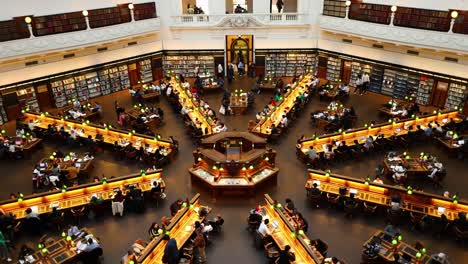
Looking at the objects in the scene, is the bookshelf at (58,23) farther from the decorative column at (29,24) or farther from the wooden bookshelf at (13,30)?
the wooden bookshelf at (13,30)

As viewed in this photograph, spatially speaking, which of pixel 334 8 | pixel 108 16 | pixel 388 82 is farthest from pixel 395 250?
pixel 108 16

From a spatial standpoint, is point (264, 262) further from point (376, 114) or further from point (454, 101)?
point (454, 101)

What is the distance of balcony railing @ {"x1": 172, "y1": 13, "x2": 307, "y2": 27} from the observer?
81.6ft

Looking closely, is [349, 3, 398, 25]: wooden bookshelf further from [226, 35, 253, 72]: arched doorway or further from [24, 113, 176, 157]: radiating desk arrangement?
[24, 113, 176, 157]: radiating desk arrangement

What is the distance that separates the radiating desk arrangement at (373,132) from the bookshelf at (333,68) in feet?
26.4

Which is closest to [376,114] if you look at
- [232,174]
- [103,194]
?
[232,174]

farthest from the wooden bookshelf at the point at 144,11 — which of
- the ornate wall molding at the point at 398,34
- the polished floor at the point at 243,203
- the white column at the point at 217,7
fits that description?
the ornate wall molding at the point at 398,34

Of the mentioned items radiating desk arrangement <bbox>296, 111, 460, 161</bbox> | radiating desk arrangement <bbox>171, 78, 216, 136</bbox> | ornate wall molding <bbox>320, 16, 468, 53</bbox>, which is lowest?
radiating desk arrangement <bbox>296, 111, 460, 161</bbox>

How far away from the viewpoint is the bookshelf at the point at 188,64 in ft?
88.5

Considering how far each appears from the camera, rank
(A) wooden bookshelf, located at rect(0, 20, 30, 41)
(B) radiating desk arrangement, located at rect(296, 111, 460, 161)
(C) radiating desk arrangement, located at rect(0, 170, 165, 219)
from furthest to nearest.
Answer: (A) wooden bookshelf, located at rect(0, 20, 30, 41) → (B) radiating desk arrangement, located at rect(296, 111, 460, 161) → (C) radiating desk arrangement, located at rect(0, 170, 165, 219)

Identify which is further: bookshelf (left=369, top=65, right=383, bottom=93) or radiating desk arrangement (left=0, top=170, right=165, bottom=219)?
bookshelf (left=369, top=65, right=383, bottom=93)

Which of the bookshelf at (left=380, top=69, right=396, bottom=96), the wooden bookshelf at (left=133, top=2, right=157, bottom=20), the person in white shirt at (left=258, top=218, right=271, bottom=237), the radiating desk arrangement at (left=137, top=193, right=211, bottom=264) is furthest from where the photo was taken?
the wooden bookshelf at (left=133, top=2, right=157, bottom=20)

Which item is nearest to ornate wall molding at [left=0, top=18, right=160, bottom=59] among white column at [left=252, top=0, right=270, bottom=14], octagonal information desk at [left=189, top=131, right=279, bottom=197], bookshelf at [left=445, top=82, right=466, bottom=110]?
white column at [left=252, top=0, right=270, bottom=14]

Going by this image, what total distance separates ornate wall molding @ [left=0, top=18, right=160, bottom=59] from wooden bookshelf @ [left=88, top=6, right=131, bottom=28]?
1.30 ft
